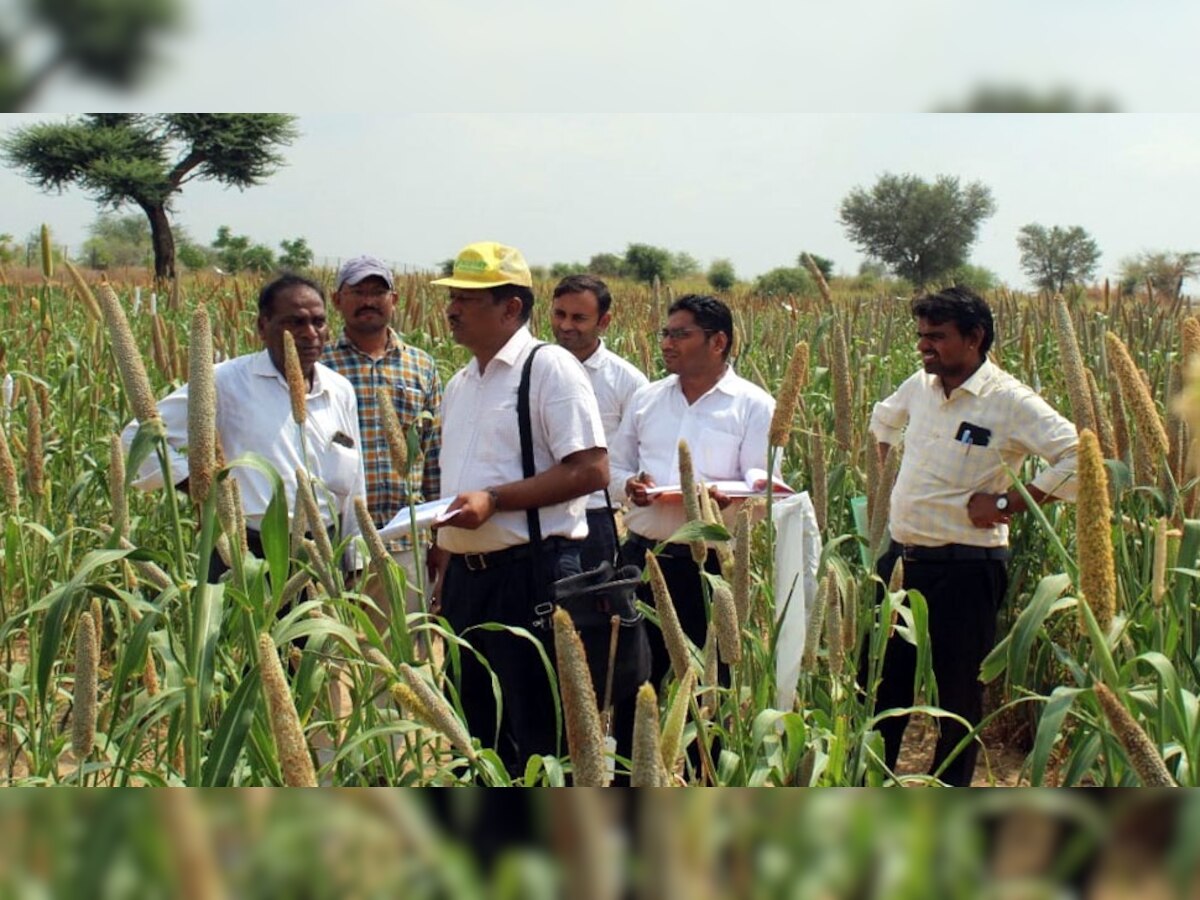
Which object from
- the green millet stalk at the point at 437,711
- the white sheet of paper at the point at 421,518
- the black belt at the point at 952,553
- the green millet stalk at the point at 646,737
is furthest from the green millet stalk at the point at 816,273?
the green millet stalk at the point at 646,737

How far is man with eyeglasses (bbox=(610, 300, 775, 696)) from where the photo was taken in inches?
124

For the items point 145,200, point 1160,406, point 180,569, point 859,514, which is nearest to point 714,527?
point 180,569

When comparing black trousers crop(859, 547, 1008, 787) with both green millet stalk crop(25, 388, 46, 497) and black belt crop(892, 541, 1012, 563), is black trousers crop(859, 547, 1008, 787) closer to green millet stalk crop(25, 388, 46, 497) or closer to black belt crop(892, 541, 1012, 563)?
black belt crop(892, 541, 1012, 563)

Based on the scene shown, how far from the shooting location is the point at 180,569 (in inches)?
44.8

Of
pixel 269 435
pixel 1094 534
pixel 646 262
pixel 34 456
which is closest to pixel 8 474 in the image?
pixel 34 456

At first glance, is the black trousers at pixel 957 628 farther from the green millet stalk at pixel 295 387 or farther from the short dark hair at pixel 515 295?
the green millet stalk at pixel 295 387

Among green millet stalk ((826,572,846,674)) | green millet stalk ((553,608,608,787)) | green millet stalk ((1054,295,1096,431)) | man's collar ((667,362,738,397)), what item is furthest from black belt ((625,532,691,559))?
green millet stalk ((553,608,608,787))

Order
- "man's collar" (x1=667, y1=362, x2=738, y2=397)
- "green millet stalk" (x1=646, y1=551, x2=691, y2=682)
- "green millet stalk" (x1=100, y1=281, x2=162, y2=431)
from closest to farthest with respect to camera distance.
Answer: "green millet stalk" (x1=100, y1=281, x2=162, y2=431) → "green millet stalk" (x1=646, y1=551, x2=691, y2=682) → "man's collar" (x1=667, y1=362, x2=738, y2=397)

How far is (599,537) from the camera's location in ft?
9.53

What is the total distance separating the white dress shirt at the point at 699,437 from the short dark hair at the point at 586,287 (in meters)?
0.58

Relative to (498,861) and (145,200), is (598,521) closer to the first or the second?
(498,861)

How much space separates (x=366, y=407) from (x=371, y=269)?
1.24 ft

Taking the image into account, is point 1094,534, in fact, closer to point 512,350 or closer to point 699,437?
point 512,350

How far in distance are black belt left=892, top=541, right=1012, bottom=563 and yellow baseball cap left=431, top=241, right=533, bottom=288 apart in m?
1.25
